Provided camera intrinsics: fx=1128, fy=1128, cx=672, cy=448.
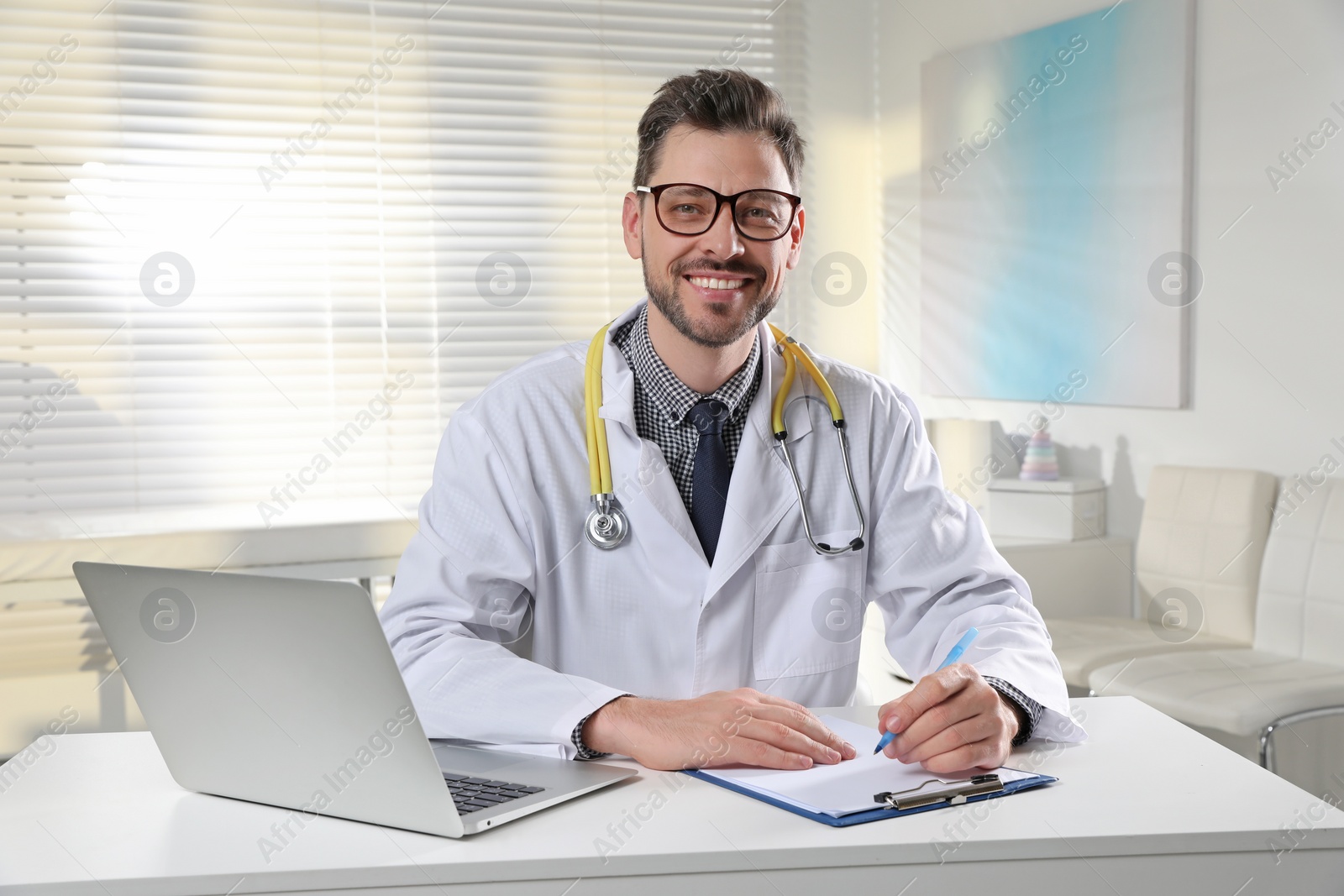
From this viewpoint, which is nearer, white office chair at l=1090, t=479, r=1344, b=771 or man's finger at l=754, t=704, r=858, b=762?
man's finger at l=754, t=704, r=858, b=762

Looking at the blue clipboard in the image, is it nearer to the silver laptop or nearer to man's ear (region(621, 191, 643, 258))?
the silver laptop

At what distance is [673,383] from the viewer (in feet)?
5.08

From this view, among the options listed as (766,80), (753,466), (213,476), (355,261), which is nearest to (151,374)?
(213,476)

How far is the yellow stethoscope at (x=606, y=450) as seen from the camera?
4.72 feet

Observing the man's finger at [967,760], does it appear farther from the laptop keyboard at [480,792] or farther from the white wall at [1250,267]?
the white wall at [1250,267]

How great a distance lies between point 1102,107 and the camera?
313 cm

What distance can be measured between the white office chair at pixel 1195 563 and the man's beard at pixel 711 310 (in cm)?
143

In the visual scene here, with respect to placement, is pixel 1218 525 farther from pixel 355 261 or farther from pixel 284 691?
pixel 355 261

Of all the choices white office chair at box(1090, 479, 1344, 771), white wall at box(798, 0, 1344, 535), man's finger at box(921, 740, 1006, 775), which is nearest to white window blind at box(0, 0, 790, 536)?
white wall at box(798, 0, 1344, 535)

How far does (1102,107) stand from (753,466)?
219cm

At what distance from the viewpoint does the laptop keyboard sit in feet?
3.23

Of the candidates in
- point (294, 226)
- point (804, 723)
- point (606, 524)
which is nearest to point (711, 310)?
point (606, 524)

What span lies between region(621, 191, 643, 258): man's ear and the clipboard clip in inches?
33.3

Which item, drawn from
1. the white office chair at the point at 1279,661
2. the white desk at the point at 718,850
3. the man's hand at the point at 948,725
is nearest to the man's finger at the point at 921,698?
the man's hand at the point at 948,725
